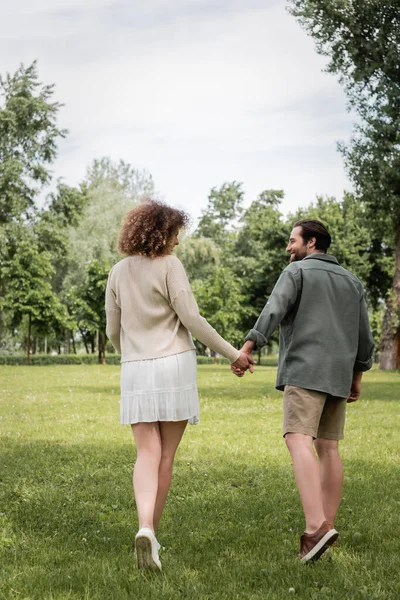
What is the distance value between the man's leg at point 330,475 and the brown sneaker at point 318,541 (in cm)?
57

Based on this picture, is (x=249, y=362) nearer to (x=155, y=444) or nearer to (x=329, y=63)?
(x=155, y=444)

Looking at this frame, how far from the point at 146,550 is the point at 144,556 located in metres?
0.05

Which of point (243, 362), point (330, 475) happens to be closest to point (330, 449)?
point (330, 475)

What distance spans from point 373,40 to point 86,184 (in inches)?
1487

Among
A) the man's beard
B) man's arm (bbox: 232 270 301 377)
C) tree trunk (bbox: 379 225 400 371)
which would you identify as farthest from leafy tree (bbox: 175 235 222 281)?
man's arm (bbox: 232 270 301 377)

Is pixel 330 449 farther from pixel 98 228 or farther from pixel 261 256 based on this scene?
pixel 261 256

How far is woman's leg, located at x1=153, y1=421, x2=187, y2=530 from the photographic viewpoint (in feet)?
16.4

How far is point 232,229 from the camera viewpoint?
74625 millimetres

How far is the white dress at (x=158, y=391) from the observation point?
4816 millimetres

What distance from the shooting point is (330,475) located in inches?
212

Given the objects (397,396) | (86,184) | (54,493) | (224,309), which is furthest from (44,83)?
(54,493)

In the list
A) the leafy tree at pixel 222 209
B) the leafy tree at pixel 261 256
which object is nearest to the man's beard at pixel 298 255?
the leafy tree at pixel 261 256

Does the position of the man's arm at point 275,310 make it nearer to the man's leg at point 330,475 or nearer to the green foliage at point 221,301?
the man's leg at point 330,475

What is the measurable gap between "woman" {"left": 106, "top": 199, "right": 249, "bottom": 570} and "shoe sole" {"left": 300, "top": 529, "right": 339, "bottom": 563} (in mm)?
998
